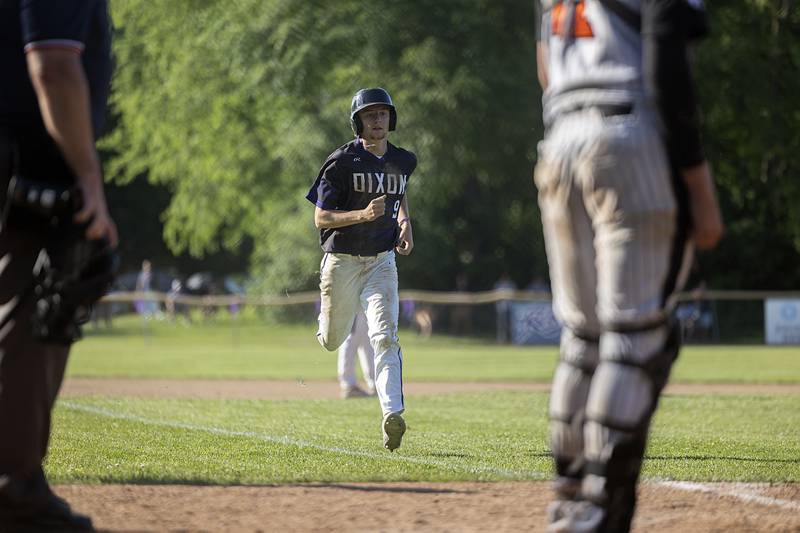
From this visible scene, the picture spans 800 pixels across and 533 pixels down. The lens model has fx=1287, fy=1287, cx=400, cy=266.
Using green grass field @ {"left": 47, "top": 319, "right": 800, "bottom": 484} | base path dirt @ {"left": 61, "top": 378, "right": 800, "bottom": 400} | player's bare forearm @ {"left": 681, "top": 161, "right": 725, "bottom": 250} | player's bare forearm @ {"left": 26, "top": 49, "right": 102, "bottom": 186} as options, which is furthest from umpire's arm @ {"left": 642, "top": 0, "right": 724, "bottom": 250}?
base path dirt @ {"left": 61, "top": 378, "right": 800, "bottom": 400}

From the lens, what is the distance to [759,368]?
866 inches

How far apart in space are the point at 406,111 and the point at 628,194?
29.7 meters

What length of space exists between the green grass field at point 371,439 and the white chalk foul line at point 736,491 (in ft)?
0.88

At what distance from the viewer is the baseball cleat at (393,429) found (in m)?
8.22

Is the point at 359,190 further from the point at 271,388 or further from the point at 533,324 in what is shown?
the point at 533,324

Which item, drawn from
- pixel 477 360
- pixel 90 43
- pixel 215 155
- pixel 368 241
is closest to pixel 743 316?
pixel 477 360

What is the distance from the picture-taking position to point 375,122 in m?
9.36

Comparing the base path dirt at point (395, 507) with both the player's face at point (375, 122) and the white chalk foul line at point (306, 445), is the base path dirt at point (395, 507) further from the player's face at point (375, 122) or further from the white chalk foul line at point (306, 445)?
the player's face at point (375, 122)

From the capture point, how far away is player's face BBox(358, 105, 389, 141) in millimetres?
9352

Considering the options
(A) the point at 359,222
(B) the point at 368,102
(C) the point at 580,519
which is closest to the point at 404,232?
(A) the point at 359,222

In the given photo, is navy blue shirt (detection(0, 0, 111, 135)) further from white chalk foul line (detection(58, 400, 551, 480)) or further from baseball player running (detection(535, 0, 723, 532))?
white chalk foul line (detection(58, 400, 551, 480))

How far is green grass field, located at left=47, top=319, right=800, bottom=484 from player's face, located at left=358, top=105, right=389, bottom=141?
7.26ft

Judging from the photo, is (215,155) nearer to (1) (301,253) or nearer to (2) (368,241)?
(1) (301,253)

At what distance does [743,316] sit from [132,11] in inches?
841
